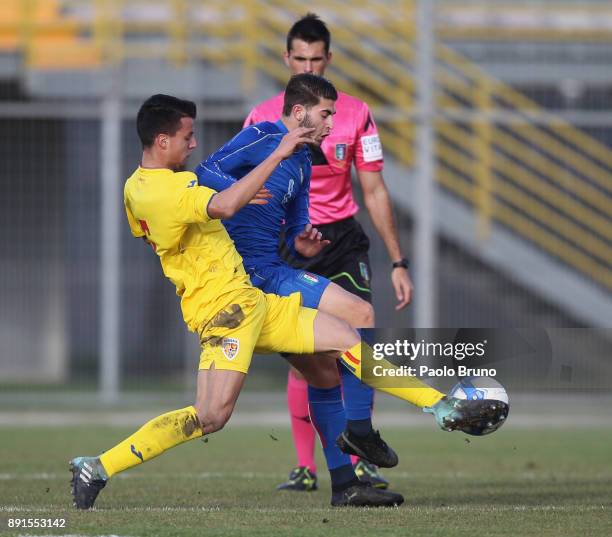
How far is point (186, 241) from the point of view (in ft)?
18.4

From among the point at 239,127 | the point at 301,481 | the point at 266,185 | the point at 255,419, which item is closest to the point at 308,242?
the point at 266,185

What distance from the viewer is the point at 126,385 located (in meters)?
13.1

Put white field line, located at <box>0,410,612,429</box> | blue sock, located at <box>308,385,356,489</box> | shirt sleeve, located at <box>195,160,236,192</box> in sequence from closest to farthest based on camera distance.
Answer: shirt sleeve, located at <box>195,160,236,192</box>
blue sock, located at <box>308,385,356,489</box>
white field line, located at <box>0,410,612,429</box>

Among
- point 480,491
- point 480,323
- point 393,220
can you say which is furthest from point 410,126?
point 480,491

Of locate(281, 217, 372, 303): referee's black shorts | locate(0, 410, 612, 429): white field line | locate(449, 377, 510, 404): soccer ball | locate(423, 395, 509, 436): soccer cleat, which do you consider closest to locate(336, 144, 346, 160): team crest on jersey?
locate(281, 217, 372, 303): referee's black shorts

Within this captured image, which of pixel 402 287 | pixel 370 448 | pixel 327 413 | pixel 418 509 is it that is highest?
pixel 402 287

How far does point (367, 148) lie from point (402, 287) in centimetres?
82

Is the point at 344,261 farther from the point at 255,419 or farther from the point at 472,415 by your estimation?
the point at 255,419

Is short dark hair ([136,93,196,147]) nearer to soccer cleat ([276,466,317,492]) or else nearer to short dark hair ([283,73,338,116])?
short dark hair ([283,73,338,116])

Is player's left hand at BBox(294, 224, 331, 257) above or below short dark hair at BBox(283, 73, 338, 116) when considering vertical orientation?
below

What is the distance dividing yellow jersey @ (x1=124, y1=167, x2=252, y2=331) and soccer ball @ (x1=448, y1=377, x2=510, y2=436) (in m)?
1.00

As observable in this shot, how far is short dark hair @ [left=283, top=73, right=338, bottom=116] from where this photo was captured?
5953mm

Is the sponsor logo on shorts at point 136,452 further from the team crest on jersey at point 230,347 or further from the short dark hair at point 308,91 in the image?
the short dark hair at point 308,91

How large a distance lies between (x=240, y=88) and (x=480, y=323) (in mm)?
3513
